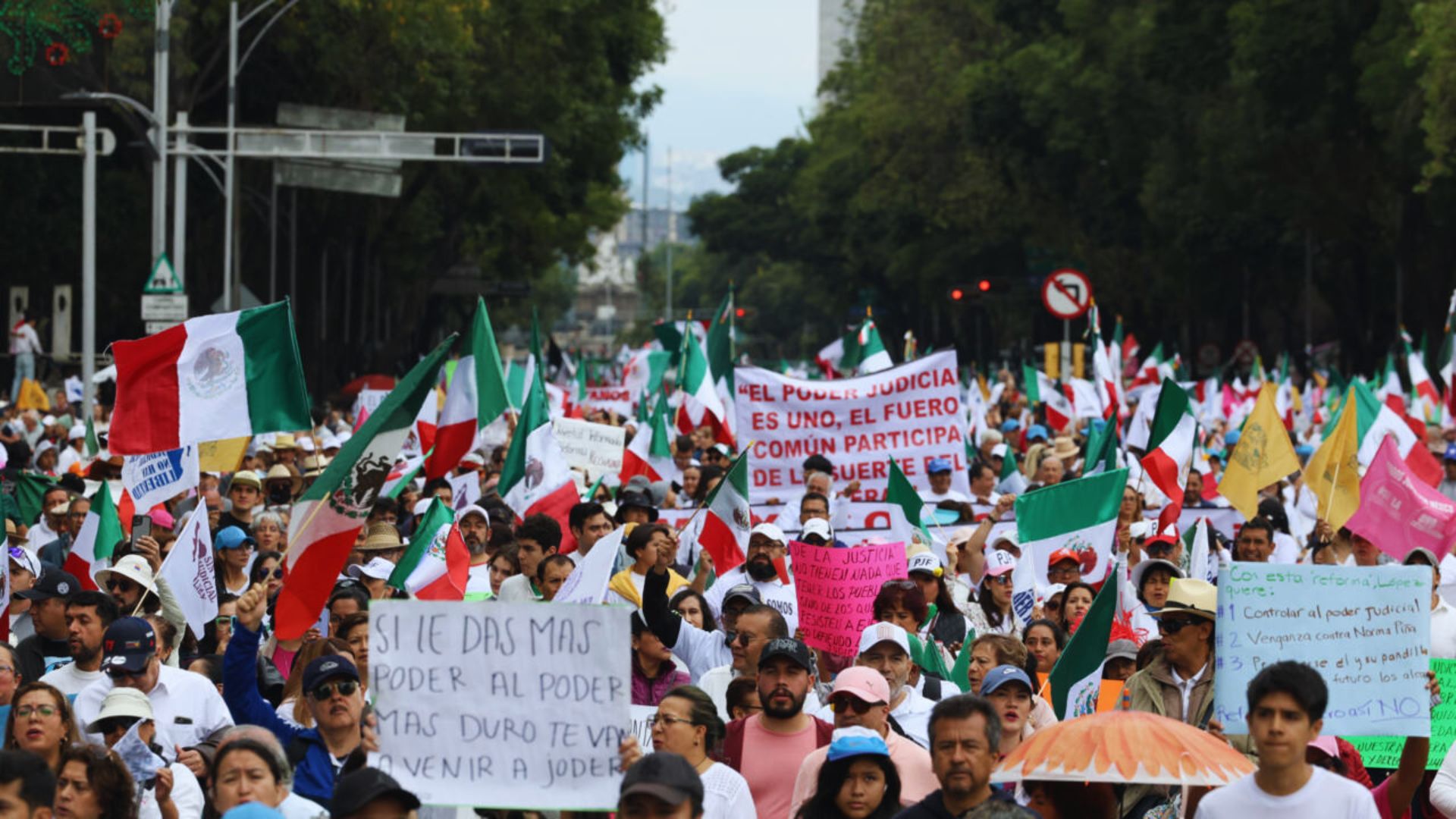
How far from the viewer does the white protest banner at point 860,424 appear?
15.2 m

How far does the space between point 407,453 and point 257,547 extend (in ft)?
19.7

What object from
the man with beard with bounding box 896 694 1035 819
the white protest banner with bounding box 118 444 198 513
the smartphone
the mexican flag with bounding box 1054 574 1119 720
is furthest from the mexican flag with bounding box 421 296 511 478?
the man with beard with bounding box 896 694 1035 819

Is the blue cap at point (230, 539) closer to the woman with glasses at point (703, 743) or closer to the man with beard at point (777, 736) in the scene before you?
the man with beard at point (777, 736)

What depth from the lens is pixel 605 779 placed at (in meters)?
6.09

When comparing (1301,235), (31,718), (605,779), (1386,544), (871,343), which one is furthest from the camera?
(1301,235)

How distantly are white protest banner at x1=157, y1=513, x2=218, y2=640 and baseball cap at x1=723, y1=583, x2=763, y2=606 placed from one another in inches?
82.0

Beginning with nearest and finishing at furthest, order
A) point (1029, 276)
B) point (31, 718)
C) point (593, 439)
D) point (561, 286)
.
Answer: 1. point (31, 718)
2. point (593, 439)
3. point (1029, 276)
4. point (561, 286)

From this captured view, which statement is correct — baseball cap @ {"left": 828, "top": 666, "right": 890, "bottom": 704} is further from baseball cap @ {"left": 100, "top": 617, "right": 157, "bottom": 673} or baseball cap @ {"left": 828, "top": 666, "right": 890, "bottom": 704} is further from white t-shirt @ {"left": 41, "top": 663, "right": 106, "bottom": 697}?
white t-shirt @ {"left": 41, "top": 663, "right": 106, "bottom": 697}

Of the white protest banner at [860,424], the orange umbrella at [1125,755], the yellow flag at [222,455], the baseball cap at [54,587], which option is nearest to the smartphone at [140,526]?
the yellow flag at [222,455]

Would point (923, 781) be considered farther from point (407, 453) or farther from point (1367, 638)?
point (407, 453)

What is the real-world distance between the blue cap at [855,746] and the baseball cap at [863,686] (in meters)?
0.75

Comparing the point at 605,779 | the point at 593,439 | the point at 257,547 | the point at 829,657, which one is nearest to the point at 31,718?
the point at 605,779

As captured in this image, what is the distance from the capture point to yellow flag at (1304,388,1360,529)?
1418 cm

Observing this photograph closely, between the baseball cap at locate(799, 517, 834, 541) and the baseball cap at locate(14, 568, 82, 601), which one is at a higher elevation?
the baseball cap at locate(799, 517, 834, 541)
